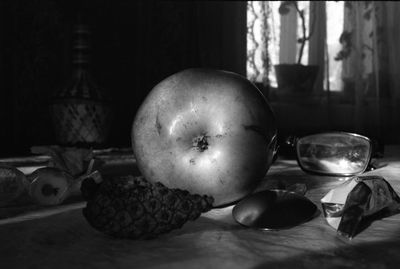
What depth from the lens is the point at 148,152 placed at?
2.26ft

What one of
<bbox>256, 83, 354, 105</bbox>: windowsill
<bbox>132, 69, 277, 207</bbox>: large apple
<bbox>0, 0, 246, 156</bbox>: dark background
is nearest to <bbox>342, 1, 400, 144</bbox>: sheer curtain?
<bbox>256, 83, 354, 105</bbox>: windowsill

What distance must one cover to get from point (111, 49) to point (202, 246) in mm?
1448

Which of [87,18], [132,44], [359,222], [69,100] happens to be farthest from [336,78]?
[359,222]

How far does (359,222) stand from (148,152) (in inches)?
13.1

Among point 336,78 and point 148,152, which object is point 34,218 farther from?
point 336,78

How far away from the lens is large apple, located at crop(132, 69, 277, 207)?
2.13 feet

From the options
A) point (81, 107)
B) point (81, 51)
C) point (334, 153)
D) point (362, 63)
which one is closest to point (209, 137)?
point (334, 153)

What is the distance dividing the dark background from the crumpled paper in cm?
107

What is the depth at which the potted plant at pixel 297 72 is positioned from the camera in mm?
2236

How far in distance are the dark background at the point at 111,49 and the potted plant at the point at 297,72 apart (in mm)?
254

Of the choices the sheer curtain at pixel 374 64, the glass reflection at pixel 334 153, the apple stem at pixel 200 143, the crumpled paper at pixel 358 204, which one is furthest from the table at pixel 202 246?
the sheer curtain at pixel 374 64

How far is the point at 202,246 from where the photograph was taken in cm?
46

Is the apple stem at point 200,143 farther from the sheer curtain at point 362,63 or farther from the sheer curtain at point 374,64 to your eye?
the sheer curtain at point 374,64

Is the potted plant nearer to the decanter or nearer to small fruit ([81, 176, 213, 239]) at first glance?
the decanter
